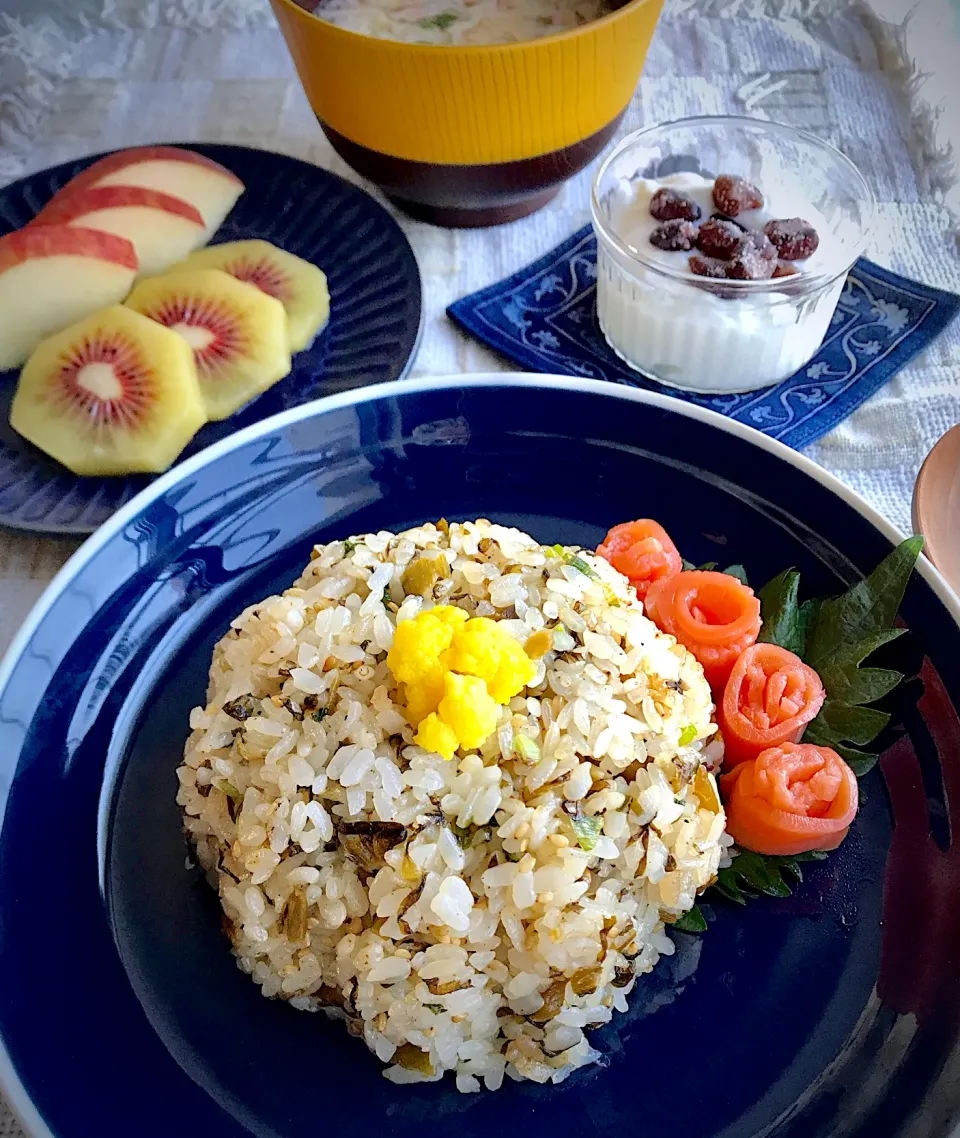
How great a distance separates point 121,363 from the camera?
1.79 meters

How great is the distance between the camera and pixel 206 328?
1883 millimetres

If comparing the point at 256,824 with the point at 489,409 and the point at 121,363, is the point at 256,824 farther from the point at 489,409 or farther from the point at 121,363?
the point at 121,363

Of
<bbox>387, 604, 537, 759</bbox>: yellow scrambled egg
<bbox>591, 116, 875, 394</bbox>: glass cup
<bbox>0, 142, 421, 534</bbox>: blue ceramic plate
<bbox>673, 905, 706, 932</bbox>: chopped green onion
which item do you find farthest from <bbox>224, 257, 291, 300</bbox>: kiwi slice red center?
<bbox>673, 905, 706, 932</bbox>: chopped green onion

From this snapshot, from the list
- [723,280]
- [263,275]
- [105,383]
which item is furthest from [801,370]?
[105,383]

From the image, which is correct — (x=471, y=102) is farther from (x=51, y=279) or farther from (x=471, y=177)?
(x=51, y=279)

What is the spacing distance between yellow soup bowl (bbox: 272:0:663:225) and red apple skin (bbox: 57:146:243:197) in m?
0.27

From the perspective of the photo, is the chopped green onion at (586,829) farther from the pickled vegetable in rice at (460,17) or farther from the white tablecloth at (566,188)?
the pickled vegetable in rice at (460,17)

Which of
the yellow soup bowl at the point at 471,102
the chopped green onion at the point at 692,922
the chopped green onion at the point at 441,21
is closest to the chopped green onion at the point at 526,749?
the chopped green onion at the point at 692,922

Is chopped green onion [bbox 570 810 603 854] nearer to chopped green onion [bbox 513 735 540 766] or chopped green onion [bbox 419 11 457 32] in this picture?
chopped green onion [bbox 513 735 540 766]

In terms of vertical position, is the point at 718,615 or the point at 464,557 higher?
the point at 464,557

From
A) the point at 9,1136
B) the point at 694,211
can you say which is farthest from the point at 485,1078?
the point at 694,211

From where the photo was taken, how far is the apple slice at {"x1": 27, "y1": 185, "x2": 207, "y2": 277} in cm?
204

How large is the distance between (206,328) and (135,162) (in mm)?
542

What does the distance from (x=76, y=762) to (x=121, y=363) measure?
79 centimetres
